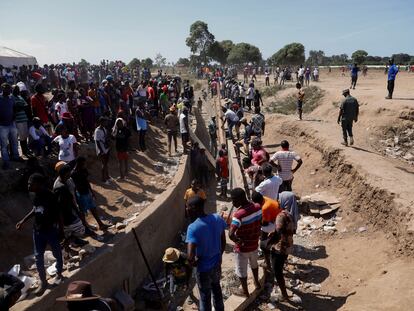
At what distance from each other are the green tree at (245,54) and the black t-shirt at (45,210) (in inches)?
2036

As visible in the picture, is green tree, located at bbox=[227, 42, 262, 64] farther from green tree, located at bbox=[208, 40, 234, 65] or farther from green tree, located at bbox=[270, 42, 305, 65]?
green tree, located at bbox=[270, 42, 305, 65]

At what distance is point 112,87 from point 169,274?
952 cm

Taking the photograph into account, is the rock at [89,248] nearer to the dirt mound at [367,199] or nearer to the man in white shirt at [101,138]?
the man in white shirt at [101,138]

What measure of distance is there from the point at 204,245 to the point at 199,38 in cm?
5529

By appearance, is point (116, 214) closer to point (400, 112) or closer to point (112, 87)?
point (112, 87)

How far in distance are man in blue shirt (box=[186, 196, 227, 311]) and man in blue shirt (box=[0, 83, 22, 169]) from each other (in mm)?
5846

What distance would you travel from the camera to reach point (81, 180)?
6.96m

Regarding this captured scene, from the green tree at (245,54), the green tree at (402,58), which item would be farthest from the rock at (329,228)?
the green tree at (402,58)

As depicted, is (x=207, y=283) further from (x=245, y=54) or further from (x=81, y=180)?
(x=245, y=54)

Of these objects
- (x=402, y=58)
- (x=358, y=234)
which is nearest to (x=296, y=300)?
(x=358, y=234)

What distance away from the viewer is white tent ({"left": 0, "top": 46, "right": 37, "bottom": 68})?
20114mm

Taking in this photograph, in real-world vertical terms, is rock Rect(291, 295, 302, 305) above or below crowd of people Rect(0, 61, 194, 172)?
below

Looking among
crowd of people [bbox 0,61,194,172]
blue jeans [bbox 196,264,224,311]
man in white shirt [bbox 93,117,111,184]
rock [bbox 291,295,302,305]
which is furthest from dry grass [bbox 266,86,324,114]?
blue jeans [bbox 196,264,224,311]

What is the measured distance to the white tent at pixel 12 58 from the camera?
20.1m
